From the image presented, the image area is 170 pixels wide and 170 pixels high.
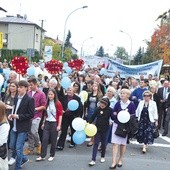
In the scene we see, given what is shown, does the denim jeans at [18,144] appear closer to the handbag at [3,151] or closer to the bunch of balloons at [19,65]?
the handbag at [3,151]

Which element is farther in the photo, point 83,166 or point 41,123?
point 41,123

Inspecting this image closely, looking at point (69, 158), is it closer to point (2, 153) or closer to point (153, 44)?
point (2, 153)

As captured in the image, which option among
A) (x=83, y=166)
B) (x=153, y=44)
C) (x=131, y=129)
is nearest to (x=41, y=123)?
(x=83, y=166)

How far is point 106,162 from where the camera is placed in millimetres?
7820

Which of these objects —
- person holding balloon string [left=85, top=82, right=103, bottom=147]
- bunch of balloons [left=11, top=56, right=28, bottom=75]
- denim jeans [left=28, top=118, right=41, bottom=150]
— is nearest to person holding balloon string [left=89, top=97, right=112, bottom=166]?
denim jeans [left=28, top=118, right=41, bottom=150]

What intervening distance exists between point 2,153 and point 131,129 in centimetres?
324

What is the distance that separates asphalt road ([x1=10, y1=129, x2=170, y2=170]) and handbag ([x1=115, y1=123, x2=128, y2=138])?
0.71 meters

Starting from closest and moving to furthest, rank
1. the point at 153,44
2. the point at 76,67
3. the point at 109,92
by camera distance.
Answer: the point at 109,92, the point at 76,67, the point at 153,44

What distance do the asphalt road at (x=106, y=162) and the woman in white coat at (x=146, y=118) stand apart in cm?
35

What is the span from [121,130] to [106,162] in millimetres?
876

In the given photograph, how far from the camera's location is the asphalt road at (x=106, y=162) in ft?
24.1

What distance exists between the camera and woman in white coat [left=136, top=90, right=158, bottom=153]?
9.08 meters

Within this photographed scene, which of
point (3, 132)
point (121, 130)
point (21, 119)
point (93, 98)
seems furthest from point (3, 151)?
point (93, 98)

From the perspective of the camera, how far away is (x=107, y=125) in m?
7.72
